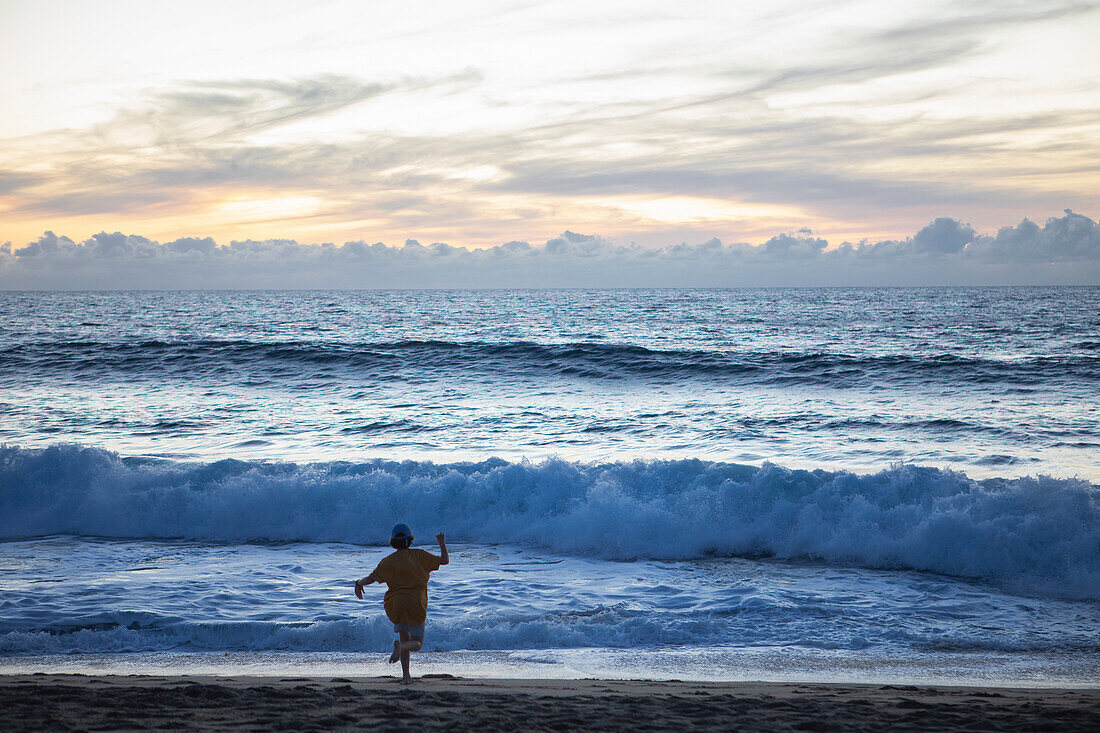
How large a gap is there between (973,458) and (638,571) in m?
7.77

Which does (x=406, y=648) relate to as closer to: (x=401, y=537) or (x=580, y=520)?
(x=401, y=537)

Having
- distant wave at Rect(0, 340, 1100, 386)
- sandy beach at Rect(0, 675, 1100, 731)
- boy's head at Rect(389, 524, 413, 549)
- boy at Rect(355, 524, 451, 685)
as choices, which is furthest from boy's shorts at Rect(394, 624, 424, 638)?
distant wave at Rect(0, 340, 1100, 386)

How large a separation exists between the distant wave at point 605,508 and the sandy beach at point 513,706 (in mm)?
4400

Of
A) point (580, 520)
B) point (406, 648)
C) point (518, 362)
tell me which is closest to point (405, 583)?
point (406, 648)

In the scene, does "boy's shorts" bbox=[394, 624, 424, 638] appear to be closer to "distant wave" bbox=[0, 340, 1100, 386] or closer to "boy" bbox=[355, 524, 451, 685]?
"boy" bbox=[355, 524, 451, 685]

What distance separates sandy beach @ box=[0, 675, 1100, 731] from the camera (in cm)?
479

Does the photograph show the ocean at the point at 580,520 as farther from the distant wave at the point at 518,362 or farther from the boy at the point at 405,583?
the boy at the point at 405,583

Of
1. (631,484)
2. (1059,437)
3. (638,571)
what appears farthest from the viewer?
(1059,437)

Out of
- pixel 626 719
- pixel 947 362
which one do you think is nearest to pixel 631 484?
pixel 626 719

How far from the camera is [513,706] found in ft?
17.0

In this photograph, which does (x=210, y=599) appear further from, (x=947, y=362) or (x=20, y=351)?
(x=20, y=351)

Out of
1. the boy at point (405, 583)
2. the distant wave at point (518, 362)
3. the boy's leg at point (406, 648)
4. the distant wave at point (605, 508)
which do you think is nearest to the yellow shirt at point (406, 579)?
the boy at point (405, 583)

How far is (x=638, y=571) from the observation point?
9953 mm

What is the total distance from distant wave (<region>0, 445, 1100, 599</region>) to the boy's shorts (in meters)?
5.20
